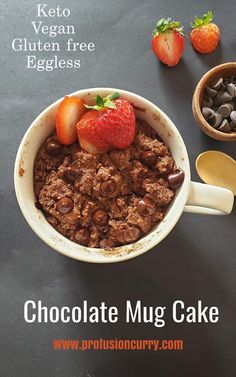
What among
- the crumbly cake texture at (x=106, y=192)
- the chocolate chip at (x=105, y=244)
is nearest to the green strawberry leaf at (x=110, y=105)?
the crumbly cake texture at (x=106, y=192)

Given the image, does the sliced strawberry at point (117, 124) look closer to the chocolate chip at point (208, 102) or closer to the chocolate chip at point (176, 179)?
the chocolate chip at point (176, 179)

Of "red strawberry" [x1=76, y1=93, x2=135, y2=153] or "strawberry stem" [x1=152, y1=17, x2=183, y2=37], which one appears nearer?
"red strawberry" [x1=76, y1=93, x2=135, y2=153]

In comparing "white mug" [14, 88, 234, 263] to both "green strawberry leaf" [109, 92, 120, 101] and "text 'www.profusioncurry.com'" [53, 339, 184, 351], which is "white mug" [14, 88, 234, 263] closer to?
"green strawberry leaf" [109, 92, 120, 101]

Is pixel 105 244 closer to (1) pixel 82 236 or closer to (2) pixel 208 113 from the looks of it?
(1) pixel 82 236

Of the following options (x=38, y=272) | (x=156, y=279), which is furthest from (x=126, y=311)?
(x=38, y=272)

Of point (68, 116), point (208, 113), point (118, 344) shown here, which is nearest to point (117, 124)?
point (68, 116)

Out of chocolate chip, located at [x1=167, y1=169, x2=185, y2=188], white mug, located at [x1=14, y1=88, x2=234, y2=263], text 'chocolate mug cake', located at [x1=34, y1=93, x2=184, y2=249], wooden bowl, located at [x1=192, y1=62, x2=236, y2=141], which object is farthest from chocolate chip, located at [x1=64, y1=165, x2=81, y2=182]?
wooden bowl, located at [x1=192, y1=62, x2=236, y2=141]

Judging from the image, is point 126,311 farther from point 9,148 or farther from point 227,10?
point 227,10
